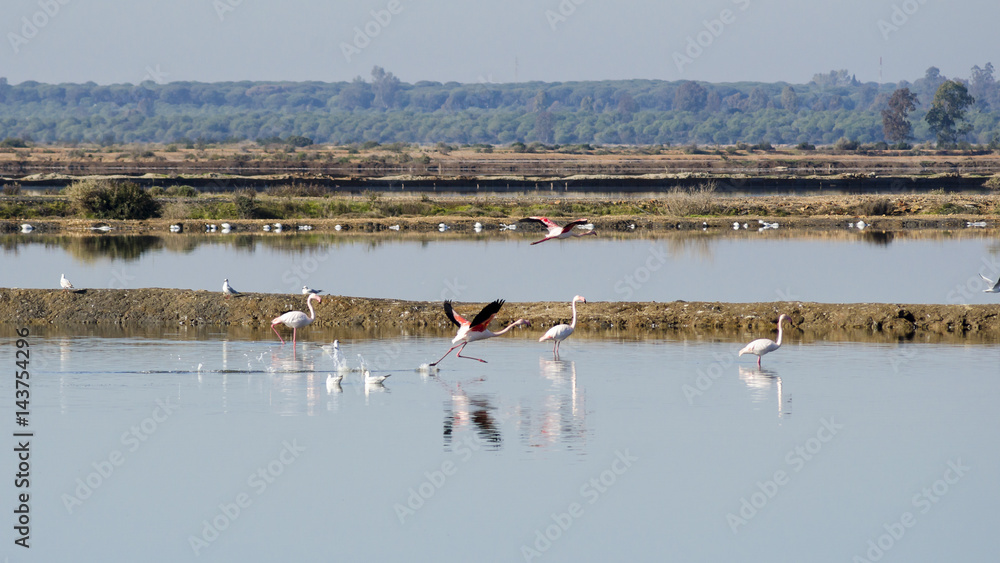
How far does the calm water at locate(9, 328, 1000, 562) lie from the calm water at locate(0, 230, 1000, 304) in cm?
772

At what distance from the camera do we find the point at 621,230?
49406 mm

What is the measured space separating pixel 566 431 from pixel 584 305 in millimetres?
9395

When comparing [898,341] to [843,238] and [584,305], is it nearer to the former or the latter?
[584,305]

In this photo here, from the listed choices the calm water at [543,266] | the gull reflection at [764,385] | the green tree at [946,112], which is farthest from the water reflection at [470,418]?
the green tree at [946,112]

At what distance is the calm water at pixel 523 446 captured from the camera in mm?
10016

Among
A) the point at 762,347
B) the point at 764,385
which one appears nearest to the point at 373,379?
the point at 764,385

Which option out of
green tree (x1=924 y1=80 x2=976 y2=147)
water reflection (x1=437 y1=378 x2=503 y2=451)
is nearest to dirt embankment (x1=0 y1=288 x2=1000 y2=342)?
water reflection (x1=437 y1=378 x2=503 y2=451)

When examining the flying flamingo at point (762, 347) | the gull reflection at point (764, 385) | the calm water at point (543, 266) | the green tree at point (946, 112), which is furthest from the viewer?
the green tree at point (946, 112)

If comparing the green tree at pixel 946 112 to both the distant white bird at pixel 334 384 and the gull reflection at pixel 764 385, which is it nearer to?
the gull reflection at pixel 764 385

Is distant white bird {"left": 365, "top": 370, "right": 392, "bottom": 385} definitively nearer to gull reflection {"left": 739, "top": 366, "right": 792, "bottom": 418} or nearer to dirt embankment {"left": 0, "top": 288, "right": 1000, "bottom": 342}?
gull reflection {"left": 739, "top": 366, "right": 792, "bottom": 418}

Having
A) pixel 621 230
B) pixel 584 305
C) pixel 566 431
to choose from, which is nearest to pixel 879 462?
pixel 566 431

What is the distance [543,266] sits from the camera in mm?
34312

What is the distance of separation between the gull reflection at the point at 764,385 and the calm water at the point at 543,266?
26.0 feet

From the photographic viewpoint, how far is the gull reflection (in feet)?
49.7
